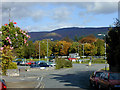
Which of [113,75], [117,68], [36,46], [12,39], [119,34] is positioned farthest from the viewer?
[36,46]

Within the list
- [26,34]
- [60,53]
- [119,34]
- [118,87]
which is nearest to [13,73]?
[26,34]

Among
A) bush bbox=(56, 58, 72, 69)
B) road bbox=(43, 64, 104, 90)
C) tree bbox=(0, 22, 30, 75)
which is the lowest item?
road bbox=(43, 64, 104, 90)

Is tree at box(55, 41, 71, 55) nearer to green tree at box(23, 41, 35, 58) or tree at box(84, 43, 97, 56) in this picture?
tree at box(84, 43, 97, 56)

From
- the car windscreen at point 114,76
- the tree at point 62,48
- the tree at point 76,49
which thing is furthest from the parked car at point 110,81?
the tree at point 62,48

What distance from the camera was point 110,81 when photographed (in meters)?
14.7

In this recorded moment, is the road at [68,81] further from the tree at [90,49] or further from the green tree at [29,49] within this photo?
the tree at [90,49]

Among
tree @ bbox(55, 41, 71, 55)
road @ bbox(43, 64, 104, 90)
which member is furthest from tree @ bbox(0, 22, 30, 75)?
tree @ bbox(55, 41, 71, 55)

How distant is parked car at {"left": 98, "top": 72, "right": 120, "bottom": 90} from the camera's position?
46.7 feet

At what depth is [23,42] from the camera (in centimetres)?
2442

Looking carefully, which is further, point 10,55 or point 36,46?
point 36,46

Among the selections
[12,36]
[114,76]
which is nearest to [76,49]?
[12,36]

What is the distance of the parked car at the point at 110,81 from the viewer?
1424 centimetres

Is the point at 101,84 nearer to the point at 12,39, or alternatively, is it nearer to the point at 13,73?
the point at 12,39

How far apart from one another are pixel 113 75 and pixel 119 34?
13.4 feet
